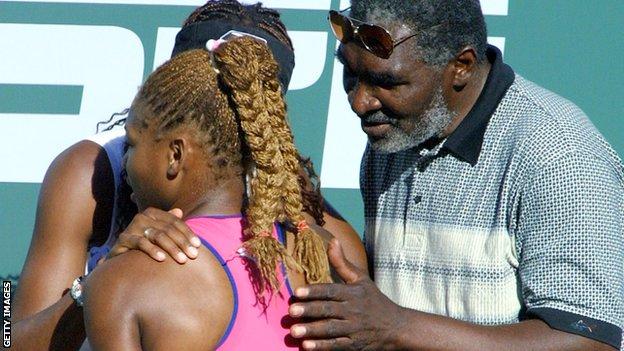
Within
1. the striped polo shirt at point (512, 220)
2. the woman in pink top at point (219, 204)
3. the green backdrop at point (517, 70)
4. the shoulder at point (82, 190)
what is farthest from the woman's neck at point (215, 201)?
the green backdrop at point (517, 70)

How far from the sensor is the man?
8.77 ft

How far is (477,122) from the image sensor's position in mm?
2844

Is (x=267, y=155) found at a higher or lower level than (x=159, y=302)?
higher

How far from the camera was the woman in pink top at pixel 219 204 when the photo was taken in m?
2.27

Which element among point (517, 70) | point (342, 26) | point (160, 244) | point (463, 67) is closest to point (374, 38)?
point (342, 26)

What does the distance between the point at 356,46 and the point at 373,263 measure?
561 mm

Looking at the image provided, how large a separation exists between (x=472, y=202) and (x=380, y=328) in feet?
1.34

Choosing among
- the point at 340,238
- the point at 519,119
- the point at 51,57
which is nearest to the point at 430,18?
the point at 519,119

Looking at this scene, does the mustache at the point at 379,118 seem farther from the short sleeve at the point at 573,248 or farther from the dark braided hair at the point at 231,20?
the short sleeve at the point at 573,248

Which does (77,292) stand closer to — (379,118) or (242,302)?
(242,302)

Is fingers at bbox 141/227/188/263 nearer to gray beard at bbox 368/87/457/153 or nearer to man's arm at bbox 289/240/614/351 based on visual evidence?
man's arm at bbox 289/240/614/351

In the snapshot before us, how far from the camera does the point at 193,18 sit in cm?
313

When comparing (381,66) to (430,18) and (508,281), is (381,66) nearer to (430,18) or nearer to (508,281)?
(430,18)

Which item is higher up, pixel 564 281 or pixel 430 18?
pixel 430 18
